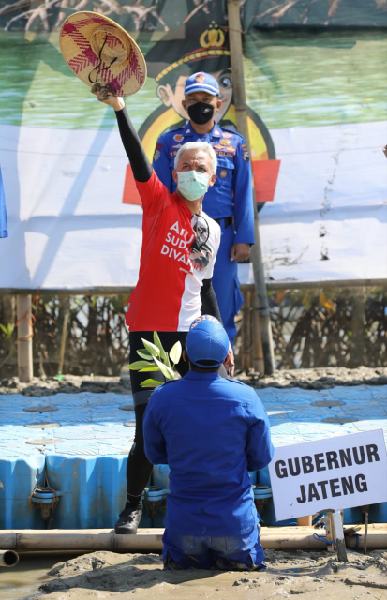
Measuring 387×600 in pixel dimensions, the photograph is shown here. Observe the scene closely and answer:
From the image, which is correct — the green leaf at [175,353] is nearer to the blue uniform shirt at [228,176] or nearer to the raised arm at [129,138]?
the raised arm at [129,138]

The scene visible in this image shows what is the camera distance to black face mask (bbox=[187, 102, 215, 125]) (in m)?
6.82

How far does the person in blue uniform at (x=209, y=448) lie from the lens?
4758mm

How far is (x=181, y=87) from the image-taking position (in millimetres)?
8320

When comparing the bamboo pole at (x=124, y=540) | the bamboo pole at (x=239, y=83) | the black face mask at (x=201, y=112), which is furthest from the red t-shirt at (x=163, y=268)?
the bamboo pole at (x=239, y=83)

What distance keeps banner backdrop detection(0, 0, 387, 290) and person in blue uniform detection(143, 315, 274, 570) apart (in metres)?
3.64

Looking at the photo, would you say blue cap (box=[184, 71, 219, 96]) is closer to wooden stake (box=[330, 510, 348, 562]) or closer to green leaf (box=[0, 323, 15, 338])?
wooden stake (box=[330, 510, 348, 562])

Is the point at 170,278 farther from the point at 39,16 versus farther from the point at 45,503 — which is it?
the point at 39,16

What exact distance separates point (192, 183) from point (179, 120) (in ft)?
9.47

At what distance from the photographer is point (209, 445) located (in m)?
4.74

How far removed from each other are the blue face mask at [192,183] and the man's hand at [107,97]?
0.45m

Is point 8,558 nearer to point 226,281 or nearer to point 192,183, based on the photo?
point 192,183

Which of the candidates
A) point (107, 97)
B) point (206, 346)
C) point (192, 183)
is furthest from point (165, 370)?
point (107, 97)

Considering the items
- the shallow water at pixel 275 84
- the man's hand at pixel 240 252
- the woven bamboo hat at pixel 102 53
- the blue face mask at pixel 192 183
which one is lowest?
the man's hand at pixel 240 252

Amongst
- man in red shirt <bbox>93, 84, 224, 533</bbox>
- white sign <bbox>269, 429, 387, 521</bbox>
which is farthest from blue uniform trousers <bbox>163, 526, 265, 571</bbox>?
man in red shirt <bbox>93, 84, 224, 533</bbox>
